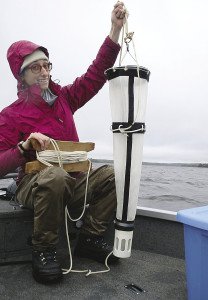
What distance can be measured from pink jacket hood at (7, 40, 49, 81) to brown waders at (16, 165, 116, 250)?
959 millimetres

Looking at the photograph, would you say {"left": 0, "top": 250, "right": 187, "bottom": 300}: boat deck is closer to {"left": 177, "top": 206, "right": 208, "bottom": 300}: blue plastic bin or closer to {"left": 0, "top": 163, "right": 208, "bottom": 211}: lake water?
{"left": 177, "top": 206, "right": 208, "bottom": 300}: blue plastic bin

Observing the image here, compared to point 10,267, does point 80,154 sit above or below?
above

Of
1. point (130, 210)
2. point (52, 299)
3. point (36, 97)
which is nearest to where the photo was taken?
point (52, 299)

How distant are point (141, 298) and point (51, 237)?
2.38 ft

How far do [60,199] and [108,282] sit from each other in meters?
0.67

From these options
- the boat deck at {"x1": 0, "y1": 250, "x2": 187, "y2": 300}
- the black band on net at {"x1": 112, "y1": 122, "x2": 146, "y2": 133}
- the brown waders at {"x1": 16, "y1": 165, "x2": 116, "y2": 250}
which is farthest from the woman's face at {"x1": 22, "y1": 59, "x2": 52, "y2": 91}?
the boat deck at {"x1": 0, "y1": 250, "x2": 187, "y2": 300}

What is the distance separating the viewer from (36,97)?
2.80 m

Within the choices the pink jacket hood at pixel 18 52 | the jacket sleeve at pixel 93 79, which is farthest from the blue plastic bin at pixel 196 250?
the pink jacket hood at pixel 18 52

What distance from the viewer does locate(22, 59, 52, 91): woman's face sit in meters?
2.82

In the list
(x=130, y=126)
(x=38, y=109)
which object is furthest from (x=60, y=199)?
(x=38, y=109)

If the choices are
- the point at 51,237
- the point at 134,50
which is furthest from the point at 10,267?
the point at 134,50

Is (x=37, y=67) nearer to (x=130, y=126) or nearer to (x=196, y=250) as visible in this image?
(x=130, y=126)

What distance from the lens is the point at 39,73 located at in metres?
2.84

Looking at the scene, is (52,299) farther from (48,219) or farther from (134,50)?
(134,50)
